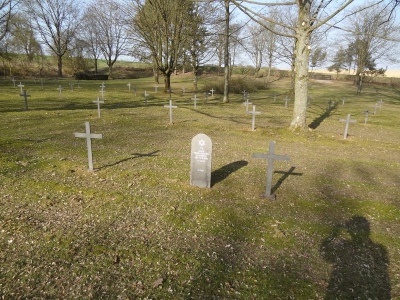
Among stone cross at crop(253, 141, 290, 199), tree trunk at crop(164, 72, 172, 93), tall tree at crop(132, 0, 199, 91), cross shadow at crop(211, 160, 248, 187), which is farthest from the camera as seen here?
tree trunk at crop(164, 72, 172, 93)

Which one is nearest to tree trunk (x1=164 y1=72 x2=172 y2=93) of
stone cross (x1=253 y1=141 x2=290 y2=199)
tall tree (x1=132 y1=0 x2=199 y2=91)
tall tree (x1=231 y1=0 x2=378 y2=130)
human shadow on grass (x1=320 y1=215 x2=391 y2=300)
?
tall tree (x1=132 y1=0 x2=199 y2=91)

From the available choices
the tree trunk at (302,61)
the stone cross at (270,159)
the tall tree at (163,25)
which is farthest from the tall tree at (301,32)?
the tall tree at (163,25)

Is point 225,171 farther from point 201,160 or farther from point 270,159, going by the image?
point 270,159

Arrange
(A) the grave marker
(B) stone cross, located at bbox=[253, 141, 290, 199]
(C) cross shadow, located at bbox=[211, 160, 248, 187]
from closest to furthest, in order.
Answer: (B) stone cross, located at bbox=[253, 141, 290, 199] → (A) the grave marker → (C) cross shadow, located at bbox=[211, 160, 248, 187]

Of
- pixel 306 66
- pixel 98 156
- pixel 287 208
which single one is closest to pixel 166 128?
pixel 98 156

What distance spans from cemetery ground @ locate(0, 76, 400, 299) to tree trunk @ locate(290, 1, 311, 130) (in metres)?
2.07

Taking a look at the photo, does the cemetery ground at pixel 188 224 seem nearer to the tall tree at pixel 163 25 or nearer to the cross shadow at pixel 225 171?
the cross shadow at pixel 225 171

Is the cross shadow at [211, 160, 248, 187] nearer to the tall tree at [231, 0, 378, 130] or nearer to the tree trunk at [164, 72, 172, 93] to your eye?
the tall tree at [231, 0, 378, 130]

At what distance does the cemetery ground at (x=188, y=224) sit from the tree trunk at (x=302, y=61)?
207 cm

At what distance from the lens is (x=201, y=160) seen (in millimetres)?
6184

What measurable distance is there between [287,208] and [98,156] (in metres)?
5.88

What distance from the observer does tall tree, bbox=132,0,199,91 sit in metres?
21.2

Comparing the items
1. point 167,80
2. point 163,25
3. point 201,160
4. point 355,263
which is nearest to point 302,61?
point 201,160

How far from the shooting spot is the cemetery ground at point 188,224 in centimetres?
353
